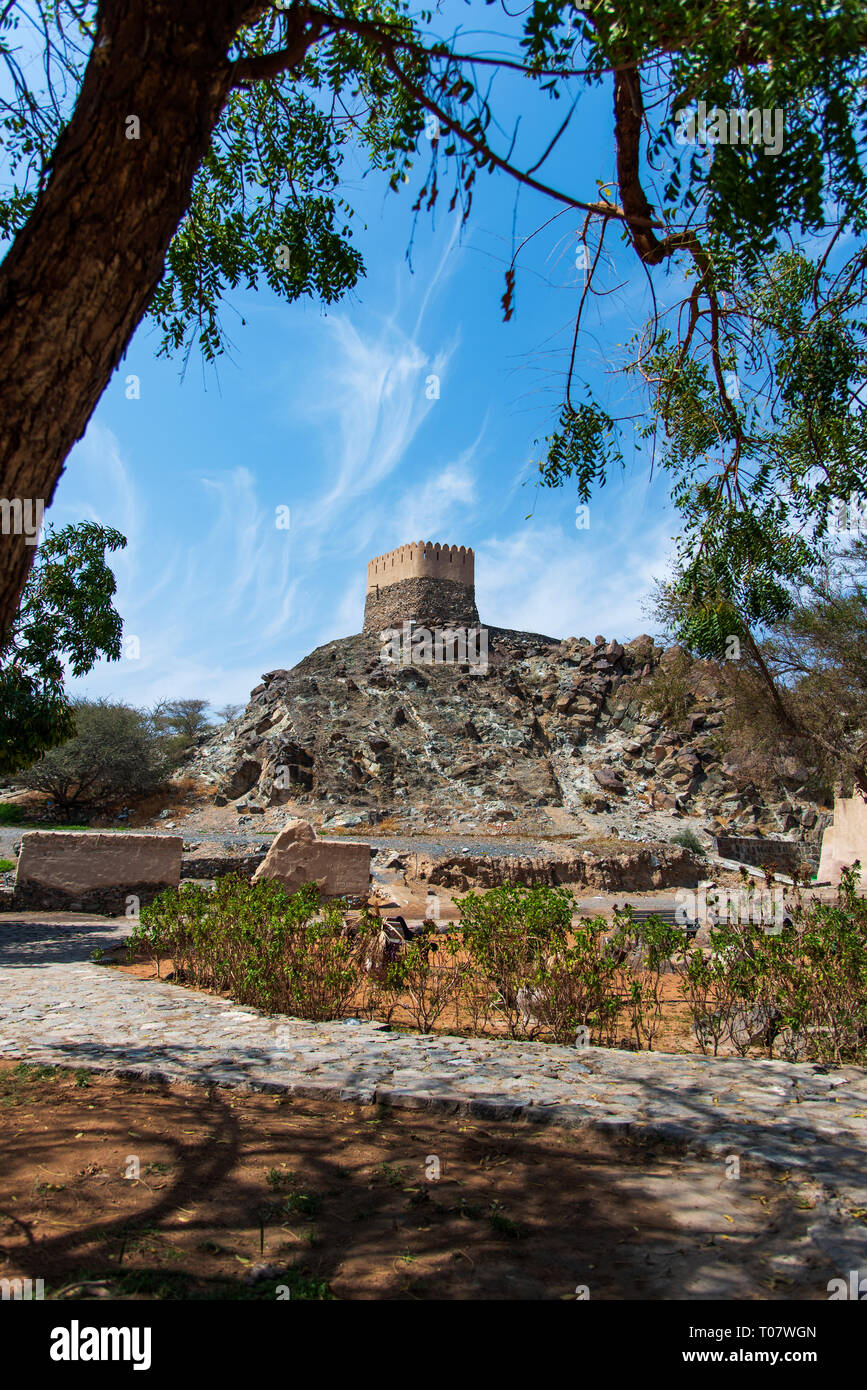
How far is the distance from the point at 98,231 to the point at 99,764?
3338 centimetres

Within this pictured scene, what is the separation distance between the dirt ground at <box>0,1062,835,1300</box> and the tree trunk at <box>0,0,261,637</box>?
1746 millimetres

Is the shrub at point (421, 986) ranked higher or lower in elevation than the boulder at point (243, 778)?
lower

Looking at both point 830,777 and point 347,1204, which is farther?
point 830,777

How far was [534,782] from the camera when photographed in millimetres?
36188

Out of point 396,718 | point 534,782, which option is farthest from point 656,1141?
point 396,718

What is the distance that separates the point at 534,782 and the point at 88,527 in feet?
90.9

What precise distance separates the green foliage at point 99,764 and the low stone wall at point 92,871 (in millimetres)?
21697

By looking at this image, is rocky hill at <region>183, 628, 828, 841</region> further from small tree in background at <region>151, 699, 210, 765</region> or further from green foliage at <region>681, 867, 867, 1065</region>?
green foliage at <region>681, 867, 867, 1065</region>

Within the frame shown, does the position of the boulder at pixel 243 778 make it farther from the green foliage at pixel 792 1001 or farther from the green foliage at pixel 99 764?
the green foliage at pixel 792 1001

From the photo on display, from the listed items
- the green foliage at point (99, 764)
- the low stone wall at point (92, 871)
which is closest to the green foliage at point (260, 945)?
the low stone wall at point (92, 871)

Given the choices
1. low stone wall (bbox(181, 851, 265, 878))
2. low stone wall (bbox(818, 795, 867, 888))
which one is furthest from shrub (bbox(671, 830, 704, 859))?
low stone wall (bbox(181, 851, 265, 878))

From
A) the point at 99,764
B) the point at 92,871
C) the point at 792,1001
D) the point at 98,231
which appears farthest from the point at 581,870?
the point at 99,764

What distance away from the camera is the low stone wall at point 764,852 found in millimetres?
25984

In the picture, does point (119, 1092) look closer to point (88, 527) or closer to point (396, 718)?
point (88, 527)
